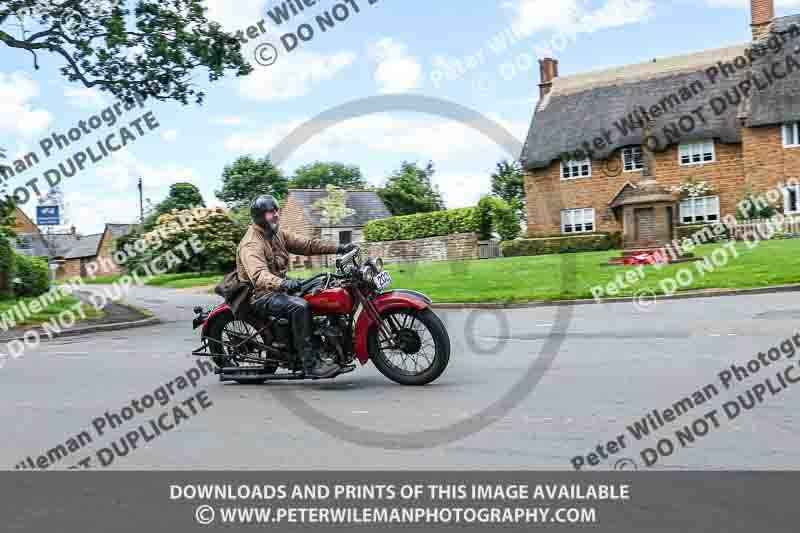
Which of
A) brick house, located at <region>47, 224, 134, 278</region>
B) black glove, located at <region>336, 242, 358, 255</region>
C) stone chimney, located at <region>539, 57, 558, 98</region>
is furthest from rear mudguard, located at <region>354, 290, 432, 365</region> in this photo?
brick house, located at <region>47, 224, 134, 278</region>

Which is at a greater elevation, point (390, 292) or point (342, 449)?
point (390, 292)

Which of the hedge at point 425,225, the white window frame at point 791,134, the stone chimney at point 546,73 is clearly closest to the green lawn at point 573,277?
the hedge at point 425,225

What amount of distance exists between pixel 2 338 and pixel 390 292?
12.0 m

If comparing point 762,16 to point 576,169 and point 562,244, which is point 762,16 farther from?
point 562,244

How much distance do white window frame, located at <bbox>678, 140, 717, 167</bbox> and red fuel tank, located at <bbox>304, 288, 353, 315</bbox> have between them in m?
41.5

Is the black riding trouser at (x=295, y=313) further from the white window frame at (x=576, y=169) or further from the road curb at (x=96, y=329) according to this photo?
the white window frame at (x=576, y=169)

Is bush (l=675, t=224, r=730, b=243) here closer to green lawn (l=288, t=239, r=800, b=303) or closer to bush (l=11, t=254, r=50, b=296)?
green lawn (l=288, t=239, r=800, b=303)

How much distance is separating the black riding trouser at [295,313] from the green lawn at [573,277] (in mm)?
11761

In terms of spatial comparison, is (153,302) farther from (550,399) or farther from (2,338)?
(550,399)

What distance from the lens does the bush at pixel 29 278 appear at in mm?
25625

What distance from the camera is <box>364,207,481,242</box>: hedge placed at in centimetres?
4241
